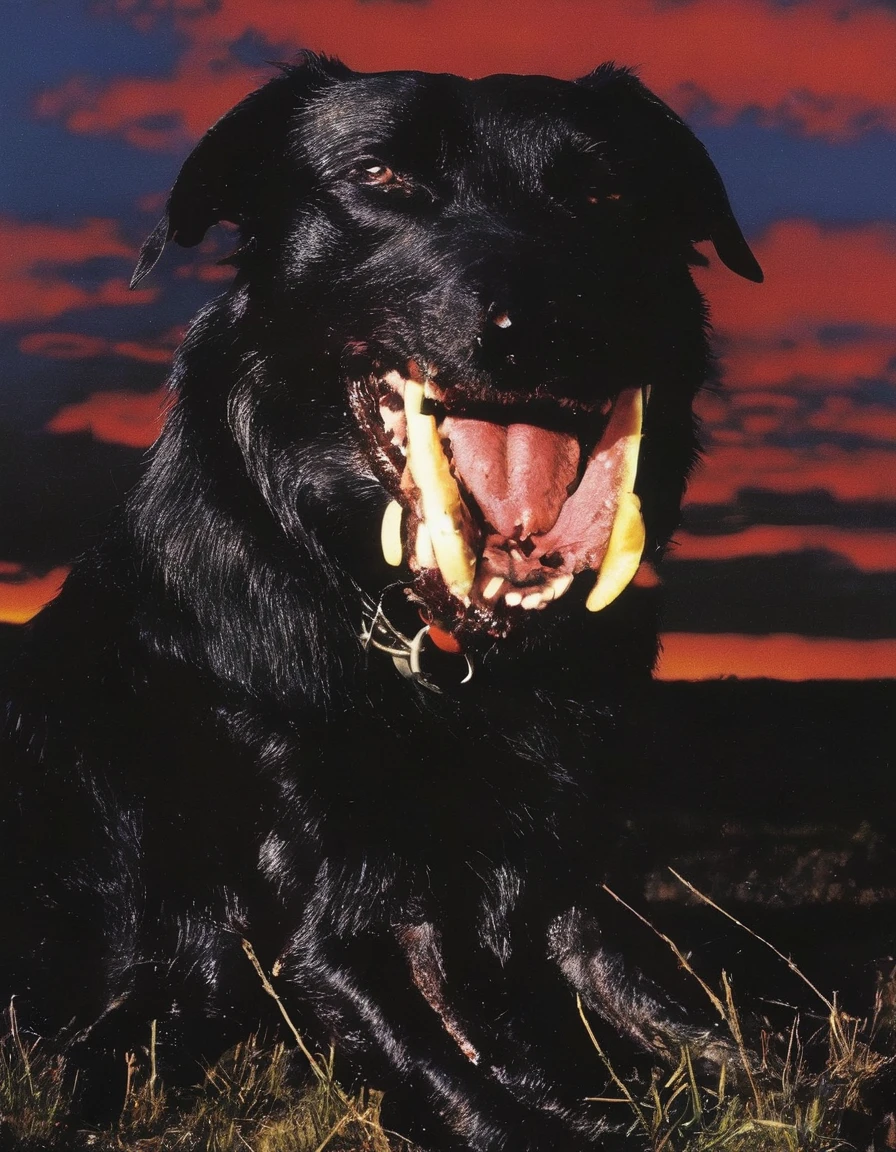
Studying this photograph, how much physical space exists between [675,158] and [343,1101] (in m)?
2.73

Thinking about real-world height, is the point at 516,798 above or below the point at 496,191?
below

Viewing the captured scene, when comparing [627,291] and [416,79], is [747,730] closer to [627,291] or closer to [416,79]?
[627,291]

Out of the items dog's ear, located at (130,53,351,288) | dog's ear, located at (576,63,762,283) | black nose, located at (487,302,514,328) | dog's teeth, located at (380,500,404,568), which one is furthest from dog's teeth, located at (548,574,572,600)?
dog's ear, located at (130,53,351,288)

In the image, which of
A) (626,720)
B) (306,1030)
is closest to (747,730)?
(626,720)

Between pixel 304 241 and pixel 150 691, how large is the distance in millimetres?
1348

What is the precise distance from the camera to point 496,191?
329 centimetres

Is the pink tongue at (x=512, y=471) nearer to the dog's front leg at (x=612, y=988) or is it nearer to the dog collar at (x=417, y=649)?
the dog collar at (x=417, y=649)

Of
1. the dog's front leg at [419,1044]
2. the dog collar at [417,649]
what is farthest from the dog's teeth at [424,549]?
the dog's front leg at [419,1044]

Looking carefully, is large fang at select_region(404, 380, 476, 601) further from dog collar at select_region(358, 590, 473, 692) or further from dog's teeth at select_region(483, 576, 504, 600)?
dog collar at select_region(358, 590, 473, 692)

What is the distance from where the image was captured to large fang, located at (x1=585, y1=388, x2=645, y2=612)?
3.21 m

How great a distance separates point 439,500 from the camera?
3096mm

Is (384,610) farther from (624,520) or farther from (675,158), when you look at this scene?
(675,158)

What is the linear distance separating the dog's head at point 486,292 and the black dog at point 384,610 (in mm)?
10

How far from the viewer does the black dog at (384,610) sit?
10.3 ft
